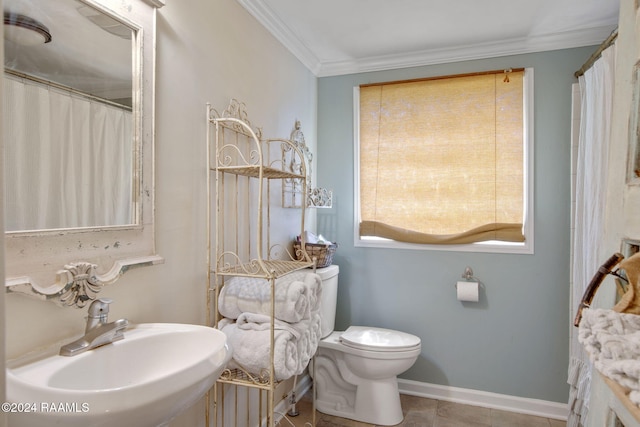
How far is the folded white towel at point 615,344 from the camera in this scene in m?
0.59

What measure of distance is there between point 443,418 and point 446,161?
1656 millimetres

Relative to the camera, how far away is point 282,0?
1995 mm

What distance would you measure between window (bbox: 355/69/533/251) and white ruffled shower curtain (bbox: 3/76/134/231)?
187 centimetres

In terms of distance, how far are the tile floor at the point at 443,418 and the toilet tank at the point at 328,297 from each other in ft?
1.63

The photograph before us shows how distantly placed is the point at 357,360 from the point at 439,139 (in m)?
1.56

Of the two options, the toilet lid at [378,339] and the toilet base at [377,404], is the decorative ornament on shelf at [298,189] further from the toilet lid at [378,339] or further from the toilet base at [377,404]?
the toilet base at [377,404]

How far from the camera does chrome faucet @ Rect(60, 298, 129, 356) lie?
102 cm

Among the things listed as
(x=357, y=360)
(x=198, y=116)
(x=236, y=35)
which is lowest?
(x=357, y=360)

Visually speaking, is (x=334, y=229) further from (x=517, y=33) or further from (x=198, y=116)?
(x=517, y=33)

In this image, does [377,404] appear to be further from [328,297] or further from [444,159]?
[444,159]

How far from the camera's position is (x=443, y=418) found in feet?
7.75

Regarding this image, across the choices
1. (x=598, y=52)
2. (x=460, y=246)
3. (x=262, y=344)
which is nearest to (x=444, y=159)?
(x=460, y=246)

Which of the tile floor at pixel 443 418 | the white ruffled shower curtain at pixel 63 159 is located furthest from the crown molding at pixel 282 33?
the tile floor at pixel 443 418

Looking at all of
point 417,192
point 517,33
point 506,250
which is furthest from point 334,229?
point 517,33
